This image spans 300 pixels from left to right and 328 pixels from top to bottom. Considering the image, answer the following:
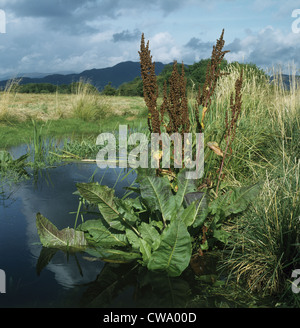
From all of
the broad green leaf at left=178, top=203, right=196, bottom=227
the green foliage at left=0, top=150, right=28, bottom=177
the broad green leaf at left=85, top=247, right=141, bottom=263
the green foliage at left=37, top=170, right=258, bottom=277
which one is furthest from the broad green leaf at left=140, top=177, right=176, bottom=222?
the green foliage at left=0, top=150, right=28, bottom=177

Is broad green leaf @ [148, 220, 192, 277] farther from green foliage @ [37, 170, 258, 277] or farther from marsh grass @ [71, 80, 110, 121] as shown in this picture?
marsh grass @ [71, 80, 110, 121]

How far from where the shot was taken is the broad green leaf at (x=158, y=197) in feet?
8.01

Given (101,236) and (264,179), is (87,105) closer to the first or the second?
(264,179)

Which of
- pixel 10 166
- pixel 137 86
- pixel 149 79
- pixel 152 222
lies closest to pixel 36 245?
pixel 152 222

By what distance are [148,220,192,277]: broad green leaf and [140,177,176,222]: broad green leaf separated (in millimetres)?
261

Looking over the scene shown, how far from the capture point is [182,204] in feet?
8.57

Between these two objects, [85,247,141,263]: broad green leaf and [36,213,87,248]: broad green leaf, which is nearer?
[85,247,141,263]: broad green leaf

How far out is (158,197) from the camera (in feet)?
8.01

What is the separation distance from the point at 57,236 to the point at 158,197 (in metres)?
0.85

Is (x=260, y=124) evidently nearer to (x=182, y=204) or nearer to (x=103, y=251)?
(x=182, y=204)

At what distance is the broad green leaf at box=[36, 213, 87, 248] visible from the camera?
2590 mm

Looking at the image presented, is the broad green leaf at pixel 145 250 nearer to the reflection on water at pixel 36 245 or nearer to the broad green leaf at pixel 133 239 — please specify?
the broad green leaf at pixel 133 239

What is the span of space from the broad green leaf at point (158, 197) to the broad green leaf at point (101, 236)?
1.21 ft

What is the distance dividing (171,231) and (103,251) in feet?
2.22
